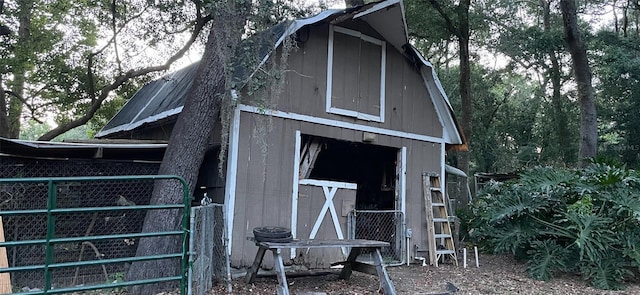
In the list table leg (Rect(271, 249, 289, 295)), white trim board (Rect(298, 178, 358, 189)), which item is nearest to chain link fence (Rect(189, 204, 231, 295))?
table leg (Rect(271, 249, 289, 295))

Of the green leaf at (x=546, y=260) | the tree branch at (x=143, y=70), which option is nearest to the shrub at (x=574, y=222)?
the green leaf at (x=546, y=260)

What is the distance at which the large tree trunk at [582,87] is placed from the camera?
12.2 m

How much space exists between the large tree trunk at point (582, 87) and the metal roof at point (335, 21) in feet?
15.7

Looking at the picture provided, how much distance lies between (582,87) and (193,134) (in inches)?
429

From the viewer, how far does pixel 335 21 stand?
8039 millimetres

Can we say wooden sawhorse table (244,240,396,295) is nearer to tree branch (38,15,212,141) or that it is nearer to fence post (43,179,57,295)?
fence post (43,179,57,295)

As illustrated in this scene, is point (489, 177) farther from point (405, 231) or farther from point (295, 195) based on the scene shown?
point (295, 195)

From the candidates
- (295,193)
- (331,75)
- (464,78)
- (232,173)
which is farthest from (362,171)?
(464,78)

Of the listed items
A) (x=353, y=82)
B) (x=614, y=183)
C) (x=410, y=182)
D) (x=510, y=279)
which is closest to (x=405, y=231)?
(x=410, y=182)

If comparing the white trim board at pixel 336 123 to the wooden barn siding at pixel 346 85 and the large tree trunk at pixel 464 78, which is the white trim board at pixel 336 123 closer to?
the wooden barn siding at pixel 346 85

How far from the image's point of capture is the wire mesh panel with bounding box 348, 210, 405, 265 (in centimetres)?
846

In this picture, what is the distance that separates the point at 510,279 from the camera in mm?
7477

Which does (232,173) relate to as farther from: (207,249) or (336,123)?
(336,123)

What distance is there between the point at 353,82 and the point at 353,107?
465mm
